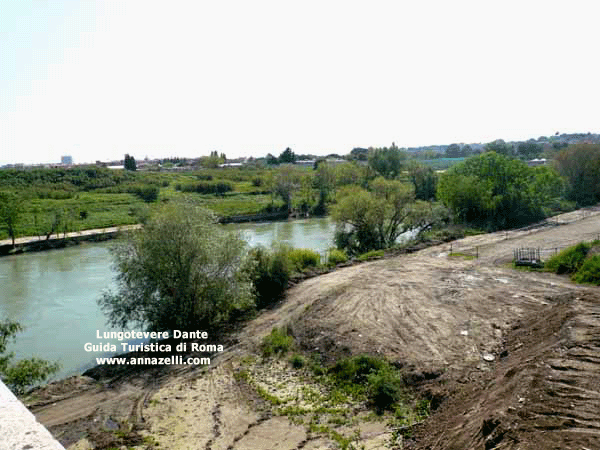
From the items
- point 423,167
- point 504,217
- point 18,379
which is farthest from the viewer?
point 423,167

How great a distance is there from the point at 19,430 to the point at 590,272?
22.7m

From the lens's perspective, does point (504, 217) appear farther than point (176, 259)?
Yes

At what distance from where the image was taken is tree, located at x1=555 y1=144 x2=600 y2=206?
54.0 metres

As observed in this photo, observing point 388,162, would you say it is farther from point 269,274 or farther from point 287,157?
point 287,157

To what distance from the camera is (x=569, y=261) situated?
22125 millimetres

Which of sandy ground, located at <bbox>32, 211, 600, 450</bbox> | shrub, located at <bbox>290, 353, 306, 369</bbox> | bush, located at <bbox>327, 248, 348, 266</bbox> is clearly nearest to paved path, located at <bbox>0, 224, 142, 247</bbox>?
bush, located at <bbox>327, 248, 348, 266</bbox>

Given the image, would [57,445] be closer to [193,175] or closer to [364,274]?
[364,274]

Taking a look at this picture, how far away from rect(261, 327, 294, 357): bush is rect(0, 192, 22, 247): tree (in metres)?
37.3

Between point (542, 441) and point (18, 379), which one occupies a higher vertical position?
point (542, 441)

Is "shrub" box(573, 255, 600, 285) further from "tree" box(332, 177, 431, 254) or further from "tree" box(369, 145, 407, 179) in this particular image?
"tree" box(369, 145, 407, 179)

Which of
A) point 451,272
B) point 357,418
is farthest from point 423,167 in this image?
point 357,418

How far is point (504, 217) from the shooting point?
40.4m

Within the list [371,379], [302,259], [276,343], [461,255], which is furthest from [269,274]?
[461,255]

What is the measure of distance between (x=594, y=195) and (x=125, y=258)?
55157mm
